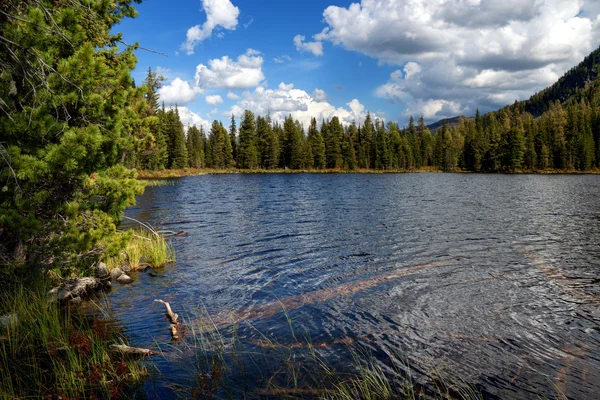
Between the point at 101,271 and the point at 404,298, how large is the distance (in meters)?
9.74

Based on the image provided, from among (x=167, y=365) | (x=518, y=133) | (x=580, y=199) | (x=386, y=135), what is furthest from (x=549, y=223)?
(x=386, y=135)

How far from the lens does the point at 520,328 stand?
30.1 ft

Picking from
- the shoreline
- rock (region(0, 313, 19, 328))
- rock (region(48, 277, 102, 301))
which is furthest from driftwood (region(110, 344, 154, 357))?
the shoreline

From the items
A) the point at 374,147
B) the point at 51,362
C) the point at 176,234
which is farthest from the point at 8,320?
the point at 374,147

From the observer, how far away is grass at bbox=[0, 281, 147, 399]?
559cm

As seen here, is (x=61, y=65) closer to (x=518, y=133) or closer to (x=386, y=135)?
(x=518, y=133)

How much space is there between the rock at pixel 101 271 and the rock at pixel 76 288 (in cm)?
50

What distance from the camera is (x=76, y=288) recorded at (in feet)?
36.0

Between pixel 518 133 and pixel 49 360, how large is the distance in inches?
4822

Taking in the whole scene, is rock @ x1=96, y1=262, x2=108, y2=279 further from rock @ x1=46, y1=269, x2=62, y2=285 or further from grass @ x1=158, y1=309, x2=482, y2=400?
grass @ x1=158, y1=309, x2=482, y2=400

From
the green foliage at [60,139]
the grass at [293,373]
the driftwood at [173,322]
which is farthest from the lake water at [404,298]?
the green foliage at [60,139]

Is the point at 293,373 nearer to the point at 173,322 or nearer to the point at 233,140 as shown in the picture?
the point at 173,322

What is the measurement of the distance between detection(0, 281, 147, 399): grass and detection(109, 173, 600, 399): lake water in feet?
2.21

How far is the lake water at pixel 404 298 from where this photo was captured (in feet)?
24.5
